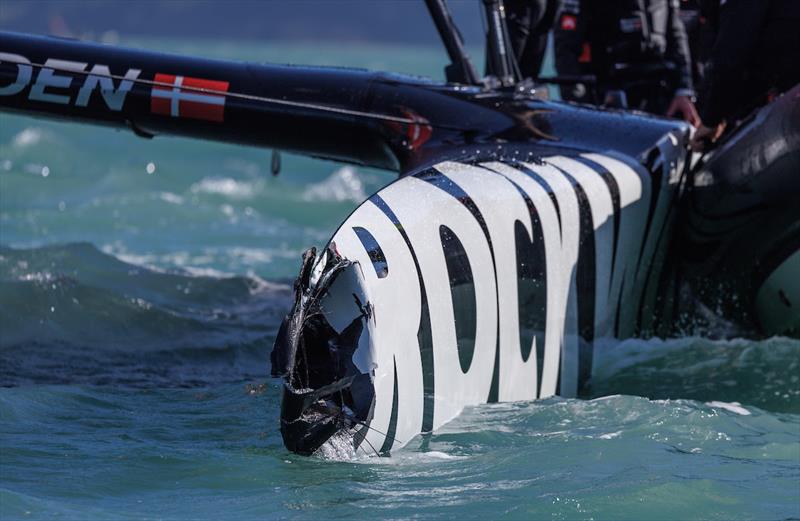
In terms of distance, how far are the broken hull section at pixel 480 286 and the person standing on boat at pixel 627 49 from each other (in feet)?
6.95

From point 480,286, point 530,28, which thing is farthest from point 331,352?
point 530,28

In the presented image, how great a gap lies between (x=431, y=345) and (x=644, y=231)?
141 centimetres

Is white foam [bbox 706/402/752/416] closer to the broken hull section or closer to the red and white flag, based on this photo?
the broken hull section

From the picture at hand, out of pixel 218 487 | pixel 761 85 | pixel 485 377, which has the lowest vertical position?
pixel 218 487

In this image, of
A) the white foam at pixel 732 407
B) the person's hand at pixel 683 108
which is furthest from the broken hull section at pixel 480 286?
the person's hand at pixel 683 108

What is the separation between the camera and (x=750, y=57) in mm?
4672

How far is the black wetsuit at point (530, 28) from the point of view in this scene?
574 cm

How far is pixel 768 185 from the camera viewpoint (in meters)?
4.35

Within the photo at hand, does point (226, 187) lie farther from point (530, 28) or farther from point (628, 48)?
point (530, 28)

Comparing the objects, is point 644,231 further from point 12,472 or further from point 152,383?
point 12,472

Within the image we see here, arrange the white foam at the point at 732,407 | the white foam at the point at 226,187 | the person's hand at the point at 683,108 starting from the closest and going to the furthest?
the white foam at the point at 732,407
the person's hand at the point at 683,108
the white foam at the point at 226,187

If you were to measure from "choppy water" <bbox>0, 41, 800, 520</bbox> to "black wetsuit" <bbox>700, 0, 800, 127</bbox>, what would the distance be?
0.83m

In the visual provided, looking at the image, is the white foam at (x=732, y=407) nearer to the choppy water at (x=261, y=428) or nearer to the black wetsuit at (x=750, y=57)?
the choppy water at (x=261, y=428)

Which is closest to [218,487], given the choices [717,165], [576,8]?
[717,165]
